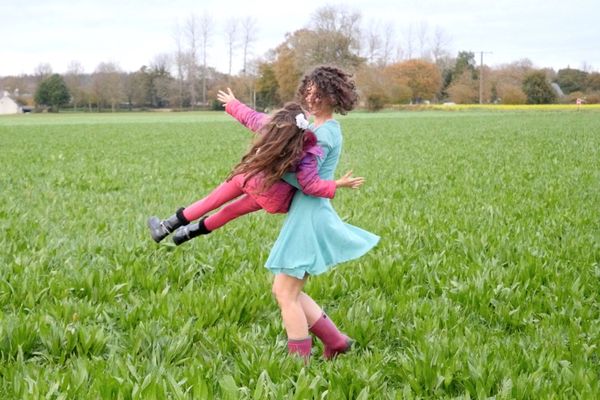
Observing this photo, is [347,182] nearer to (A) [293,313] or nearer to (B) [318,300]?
(A) [293,313]

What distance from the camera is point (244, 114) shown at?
3.59 m

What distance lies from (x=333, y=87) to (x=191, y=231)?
117cm

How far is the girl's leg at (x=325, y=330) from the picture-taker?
141 inches

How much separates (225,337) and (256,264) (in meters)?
1.80

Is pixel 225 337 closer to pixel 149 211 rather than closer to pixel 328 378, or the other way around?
pixel 328 378

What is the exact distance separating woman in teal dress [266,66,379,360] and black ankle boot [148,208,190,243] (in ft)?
2.49

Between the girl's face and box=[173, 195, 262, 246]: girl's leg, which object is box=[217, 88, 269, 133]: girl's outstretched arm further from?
box=[173, 195, 262, 246]: girl's leg

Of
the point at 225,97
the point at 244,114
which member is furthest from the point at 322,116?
the point at 225,97

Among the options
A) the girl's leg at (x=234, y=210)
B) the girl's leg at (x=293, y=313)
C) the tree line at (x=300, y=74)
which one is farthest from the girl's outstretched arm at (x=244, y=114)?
the tree line at (x=300, y=74)

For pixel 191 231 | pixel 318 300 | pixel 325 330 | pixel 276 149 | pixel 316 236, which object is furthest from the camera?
pixel 318 300

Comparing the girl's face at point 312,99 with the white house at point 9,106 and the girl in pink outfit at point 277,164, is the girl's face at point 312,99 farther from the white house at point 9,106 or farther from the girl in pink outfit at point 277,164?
the white house at point 9,106

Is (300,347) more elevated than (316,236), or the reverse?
(316,236)

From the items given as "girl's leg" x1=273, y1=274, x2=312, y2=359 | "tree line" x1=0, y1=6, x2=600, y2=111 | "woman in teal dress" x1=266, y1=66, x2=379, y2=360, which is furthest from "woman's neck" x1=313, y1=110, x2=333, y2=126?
"tree line" x1=0, y1=6, x2=600, y2=111

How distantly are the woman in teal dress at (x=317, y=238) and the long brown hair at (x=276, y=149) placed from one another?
0.37 ft
